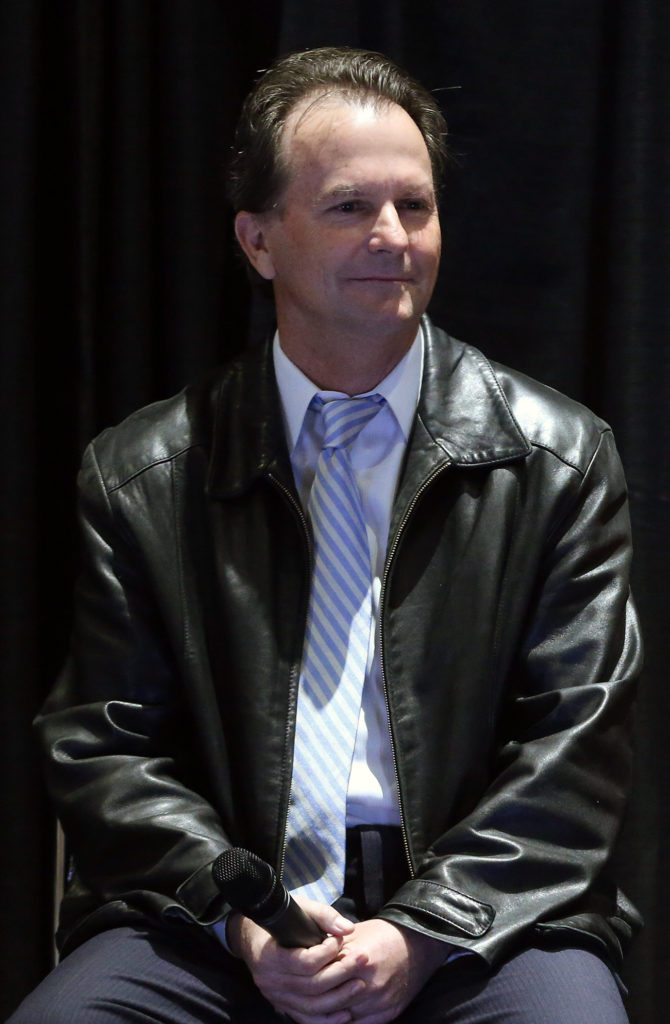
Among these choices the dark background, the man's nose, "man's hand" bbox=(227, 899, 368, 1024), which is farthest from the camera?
the dark background

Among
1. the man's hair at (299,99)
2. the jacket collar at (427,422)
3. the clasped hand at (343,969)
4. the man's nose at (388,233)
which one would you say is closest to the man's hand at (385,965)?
the clasped hand at (343,969)

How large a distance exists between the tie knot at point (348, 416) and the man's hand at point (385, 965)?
625mm

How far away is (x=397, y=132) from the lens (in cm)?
191

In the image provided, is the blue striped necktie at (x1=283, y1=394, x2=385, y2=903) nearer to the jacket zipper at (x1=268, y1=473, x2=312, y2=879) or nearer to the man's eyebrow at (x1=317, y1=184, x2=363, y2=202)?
the jacket zipper at (x1=268, y1=473, x2=312, y2=879)

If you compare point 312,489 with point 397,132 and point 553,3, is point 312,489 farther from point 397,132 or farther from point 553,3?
point 553,3

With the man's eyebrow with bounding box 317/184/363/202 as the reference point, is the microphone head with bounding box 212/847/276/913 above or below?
below

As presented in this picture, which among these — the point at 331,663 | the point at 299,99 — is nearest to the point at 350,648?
the point at 331,663

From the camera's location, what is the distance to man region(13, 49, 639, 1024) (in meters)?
1.67

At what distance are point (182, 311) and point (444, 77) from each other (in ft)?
1.82

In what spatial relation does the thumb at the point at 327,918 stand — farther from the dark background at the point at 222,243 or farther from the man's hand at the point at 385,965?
the dark background at the point at 222,243

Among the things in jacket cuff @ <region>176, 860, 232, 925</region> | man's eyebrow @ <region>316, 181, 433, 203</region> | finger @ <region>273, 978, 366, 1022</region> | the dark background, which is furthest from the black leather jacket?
the dark background

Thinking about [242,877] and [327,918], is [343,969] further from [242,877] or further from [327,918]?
[242,877]

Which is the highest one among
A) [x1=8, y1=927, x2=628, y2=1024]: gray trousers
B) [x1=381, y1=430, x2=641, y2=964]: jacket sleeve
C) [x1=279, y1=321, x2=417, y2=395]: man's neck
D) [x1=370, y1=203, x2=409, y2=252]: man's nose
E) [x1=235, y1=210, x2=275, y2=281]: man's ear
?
[x1=370, y1=203, x2=409, y2=252]: man's nose

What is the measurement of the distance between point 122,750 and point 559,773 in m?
0.54
